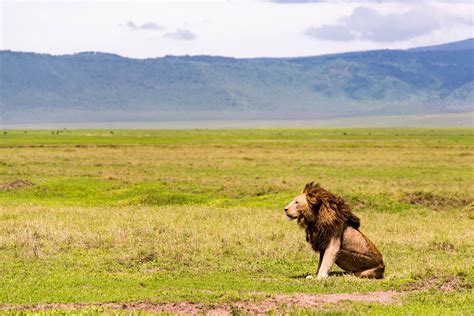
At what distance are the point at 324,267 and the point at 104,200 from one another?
22443 mm

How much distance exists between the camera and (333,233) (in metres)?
16.3

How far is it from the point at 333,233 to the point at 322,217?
40 centimetres

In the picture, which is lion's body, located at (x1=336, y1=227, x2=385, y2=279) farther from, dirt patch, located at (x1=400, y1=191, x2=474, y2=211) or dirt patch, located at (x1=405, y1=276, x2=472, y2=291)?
dirt patch, located at (x1=400, y1=191, x2=474, y2=211)

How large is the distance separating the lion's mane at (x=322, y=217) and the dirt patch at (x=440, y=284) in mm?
2031

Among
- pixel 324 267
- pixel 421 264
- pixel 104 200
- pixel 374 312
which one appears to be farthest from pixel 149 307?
pixel 104 200

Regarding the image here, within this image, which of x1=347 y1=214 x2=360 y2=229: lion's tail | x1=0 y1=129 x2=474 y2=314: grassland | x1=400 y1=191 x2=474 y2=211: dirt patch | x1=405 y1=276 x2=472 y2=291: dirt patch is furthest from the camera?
x1=400 y1=191 x2=474 y2=211: dirt patch

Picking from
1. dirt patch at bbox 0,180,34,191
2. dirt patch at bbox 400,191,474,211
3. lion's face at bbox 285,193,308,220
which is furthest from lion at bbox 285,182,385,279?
dirt patch at bbox 0,180,34,191

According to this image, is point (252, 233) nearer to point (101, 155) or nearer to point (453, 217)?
point (453, 217)

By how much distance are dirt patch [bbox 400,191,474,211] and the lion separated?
60.6ft

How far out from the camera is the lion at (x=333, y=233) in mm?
16344

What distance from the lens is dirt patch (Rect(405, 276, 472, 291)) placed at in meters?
14.9

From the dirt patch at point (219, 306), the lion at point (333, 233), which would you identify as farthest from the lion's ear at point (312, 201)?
the dirt patch at point (219, 306)

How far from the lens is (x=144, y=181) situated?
46688 millimetres

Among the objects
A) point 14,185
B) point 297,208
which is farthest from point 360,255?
point 14,185
